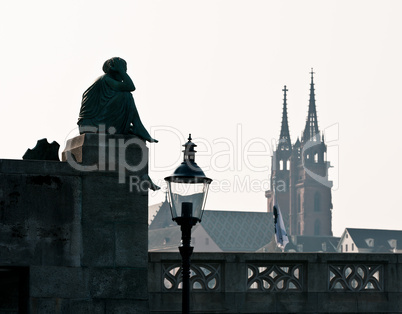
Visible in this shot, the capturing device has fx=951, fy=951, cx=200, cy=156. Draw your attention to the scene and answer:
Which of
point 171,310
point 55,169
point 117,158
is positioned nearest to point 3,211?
point 55,169

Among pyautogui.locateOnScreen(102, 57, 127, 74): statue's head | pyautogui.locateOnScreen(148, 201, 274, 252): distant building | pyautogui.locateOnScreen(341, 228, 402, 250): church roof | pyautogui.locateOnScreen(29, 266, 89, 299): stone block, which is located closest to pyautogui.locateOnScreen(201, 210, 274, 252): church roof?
pyautogui.locateOnScreen(148, 201, 274, 252): distant building

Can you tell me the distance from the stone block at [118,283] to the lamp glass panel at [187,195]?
0.98 meters

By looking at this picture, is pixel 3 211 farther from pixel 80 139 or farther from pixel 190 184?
pixel 190 184

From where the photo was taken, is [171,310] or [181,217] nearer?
[181,217]

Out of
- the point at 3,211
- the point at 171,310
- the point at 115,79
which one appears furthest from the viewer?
the point at 171,310

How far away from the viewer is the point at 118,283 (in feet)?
38.6

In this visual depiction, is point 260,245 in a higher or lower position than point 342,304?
lower

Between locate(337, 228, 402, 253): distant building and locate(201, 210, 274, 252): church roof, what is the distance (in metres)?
16.9

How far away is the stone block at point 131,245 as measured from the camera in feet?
38.7

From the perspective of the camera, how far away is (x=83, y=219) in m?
11.7

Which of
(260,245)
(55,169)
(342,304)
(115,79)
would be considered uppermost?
(115,79)

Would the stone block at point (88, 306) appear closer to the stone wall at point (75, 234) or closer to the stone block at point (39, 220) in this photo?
the stone wall at point (75, 234)

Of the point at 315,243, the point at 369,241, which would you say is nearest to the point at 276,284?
the point at 369,241

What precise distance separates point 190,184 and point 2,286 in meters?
2.74
